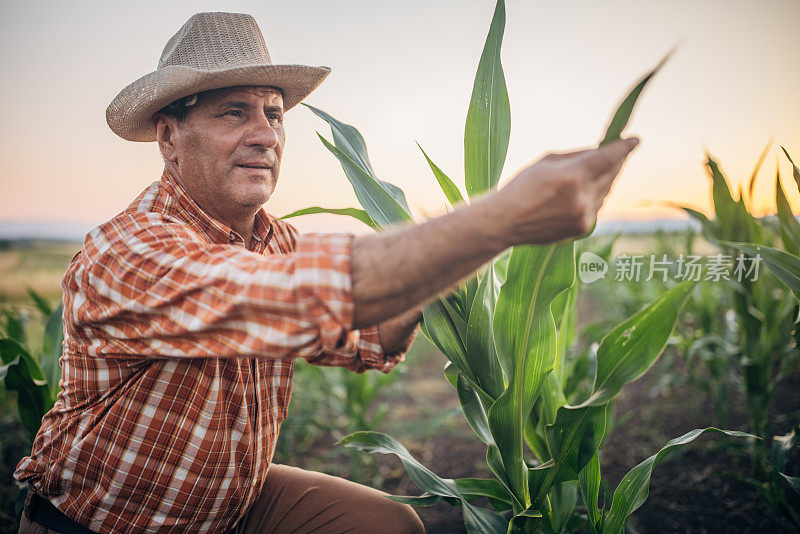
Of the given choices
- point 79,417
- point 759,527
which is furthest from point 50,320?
point 759,527

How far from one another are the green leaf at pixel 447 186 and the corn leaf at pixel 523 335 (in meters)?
0.22

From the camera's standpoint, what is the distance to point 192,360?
3.39ft

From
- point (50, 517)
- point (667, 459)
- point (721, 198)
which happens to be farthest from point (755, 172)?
point (50, 517)

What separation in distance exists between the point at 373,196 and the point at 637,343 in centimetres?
58

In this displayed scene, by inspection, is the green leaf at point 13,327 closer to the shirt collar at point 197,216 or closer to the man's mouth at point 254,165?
the shirt collar at point 197,216

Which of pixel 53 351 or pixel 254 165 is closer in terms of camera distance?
pixel 254 165

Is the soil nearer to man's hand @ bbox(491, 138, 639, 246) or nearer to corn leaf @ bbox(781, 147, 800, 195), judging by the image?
corn leaf @ bbox(781, 147, 800, 195)

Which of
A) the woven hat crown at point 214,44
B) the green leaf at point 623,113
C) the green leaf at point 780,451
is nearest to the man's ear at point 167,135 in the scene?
the woven hat crown at point 214,44

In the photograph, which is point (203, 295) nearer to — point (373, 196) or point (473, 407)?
point (373, 196)

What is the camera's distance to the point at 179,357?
0.90 meters

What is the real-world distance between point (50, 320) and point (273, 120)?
1241 millimetres

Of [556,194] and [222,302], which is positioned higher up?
[556,194]

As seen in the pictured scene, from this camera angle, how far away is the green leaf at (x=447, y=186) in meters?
1.03
